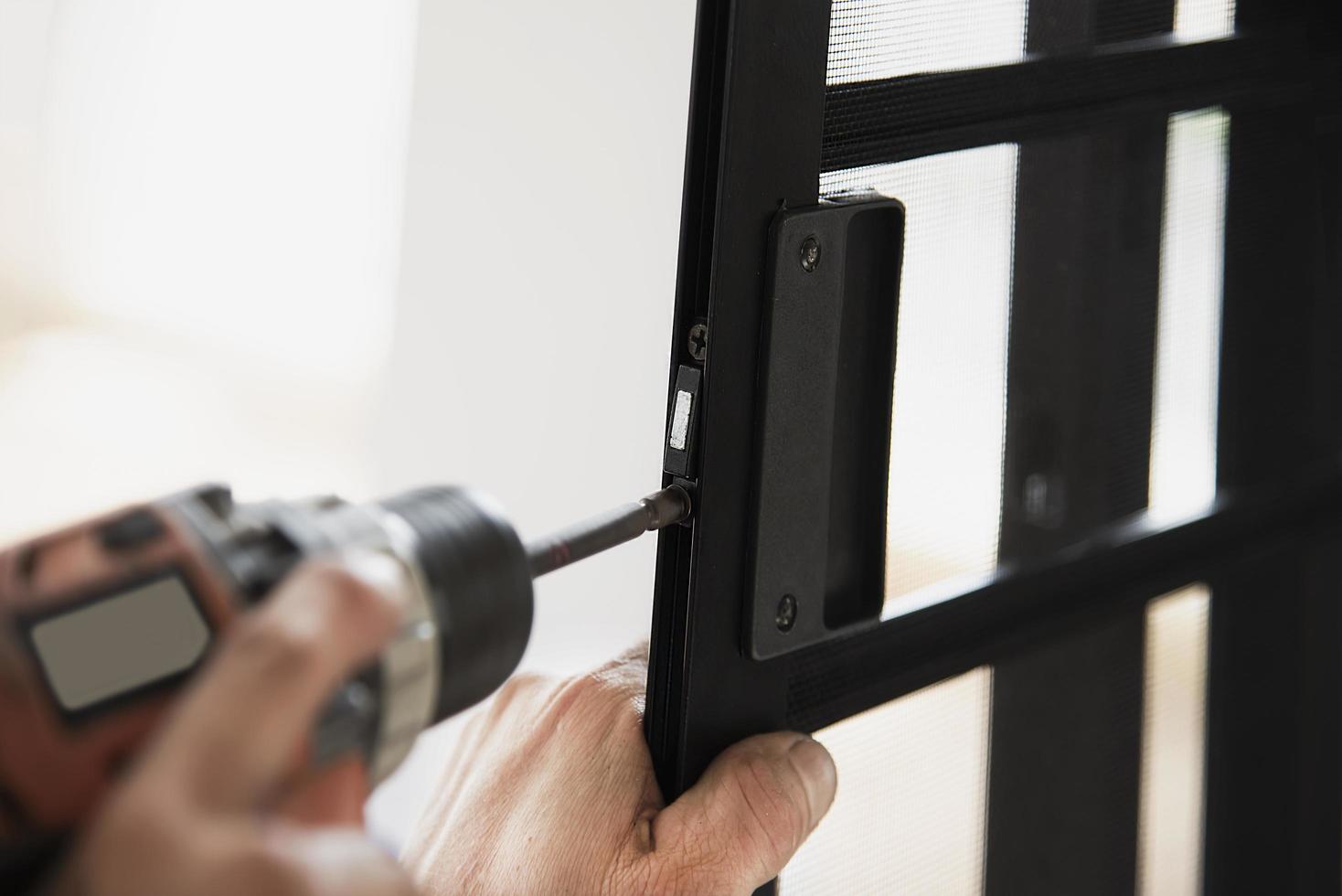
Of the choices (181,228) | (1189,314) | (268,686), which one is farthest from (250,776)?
(181,228)

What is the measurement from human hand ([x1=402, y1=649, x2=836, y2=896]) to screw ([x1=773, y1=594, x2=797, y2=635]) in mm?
44

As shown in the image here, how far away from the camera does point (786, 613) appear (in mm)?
503

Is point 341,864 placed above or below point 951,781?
above

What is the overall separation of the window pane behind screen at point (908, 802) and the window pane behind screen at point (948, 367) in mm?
68

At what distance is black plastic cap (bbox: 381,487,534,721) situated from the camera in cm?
32

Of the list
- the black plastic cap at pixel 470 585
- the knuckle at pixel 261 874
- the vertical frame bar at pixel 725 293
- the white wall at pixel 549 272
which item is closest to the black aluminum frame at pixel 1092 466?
the vertical frame bar at pixel 725 293

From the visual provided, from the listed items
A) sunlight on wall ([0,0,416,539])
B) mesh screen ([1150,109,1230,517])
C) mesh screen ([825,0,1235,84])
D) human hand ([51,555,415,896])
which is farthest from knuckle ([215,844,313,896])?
sunlight on wall ([0,0,416,539])

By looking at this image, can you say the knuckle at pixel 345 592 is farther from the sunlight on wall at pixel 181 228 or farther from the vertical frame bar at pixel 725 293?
the sunlight on wall at pixel 181 228

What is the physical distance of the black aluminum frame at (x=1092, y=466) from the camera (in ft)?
1.52

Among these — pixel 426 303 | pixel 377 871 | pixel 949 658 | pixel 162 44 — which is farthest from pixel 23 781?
pixel 162 44

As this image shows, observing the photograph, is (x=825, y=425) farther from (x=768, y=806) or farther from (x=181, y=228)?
(x=181, y=228)

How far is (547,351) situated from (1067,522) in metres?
0.73

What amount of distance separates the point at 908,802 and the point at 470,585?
0.39 m

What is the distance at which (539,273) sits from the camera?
1.33 meters
